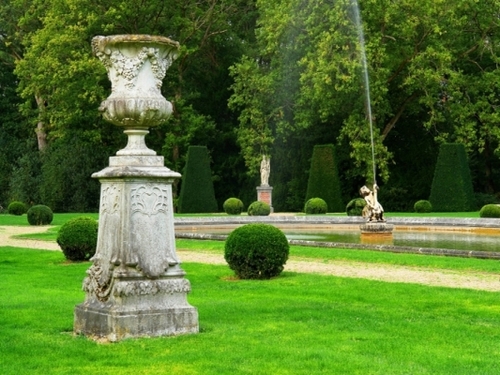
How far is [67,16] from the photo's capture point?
130ft

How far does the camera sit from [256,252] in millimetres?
12617

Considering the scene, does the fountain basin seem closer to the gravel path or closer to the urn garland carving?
the gravel path

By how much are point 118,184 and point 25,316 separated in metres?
2.27

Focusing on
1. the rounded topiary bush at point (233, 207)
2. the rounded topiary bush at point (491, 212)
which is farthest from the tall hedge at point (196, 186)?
the rounded topiary bush at point (491, 212)

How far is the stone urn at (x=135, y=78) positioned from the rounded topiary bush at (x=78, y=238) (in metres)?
8.17

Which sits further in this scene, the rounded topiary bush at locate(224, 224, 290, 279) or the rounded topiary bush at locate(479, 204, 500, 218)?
the rounded topiary bush at locate(479, 204, 500, 218)

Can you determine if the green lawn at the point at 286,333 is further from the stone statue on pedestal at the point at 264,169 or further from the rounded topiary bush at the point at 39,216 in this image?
the stone statue on pedestal at the point at 264,169

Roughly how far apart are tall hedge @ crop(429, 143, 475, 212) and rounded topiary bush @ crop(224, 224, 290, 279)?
2489 cm

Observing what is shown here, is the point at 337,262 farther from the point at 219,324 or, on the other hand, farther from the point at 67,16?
the point at 67,16

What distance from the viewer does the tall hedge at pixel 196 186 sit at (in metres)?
38.2

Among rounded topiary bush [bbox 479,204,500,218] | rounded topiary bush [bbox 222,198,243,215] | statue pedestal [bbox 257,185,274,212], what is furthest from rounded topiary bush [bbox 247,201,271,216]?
rounded topiary bush [bbox 479,204,500,218]

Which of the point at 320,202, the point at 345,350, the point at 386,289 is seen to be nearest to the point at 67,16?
the point at 320,202

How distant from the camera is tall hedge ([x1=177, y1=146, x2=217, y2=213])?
38250mm

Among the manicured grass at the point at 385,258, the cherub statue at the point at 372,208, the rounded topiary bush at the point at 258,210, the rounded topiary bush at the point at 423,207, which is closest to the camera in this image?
the manicured grass at the point at 385,258
